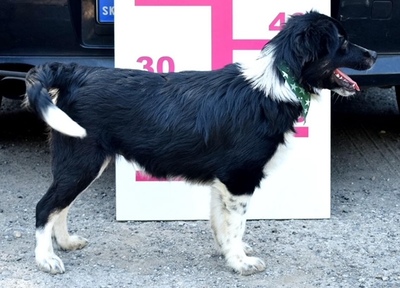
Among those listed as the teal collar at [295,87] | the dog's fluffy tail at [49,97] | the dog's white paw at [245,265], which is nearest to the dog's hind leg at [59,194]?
the dog's fluffy tail at [49,97]

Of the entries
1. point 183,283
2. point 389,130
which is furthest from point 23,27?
point 389,130

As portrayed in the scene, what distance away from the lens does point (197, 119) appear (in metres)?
4.57

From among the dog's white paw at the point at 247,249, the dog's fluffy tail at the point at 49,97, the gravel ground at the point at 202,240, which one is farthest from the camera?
the dog's white paw at the point at 247,249

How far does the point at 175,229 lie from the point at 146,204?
252 mm

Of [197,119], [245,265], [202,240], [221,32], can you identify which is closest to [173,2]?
[221,32]

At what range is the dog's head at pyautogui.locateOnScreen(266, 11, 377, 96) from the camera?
443 centimetres

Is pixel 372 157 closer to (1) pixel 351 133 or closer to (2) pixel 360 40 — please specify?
(1) pixel 351 133

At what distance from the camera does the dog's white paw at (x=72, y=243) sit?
16.0ft

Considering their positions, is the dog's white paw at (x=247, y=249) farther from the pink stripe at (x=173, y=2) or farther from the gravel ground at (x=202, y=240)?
the pink stripe at (x=173, y=2)

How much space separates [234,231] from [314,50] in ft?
3.46

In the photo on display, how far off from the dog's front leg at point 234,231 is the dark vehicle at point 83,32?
143 cm

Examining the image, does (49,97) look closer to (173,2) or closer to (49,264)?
(49,264)

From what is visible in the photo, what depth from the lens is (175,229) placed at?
17.3ft

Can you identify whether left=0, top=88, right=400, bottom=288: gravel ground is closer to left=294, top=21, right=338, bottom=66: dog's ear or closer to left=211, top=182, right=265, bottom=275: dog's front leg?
left=211, top=182, right=265, bottom=275: dog's front leg
